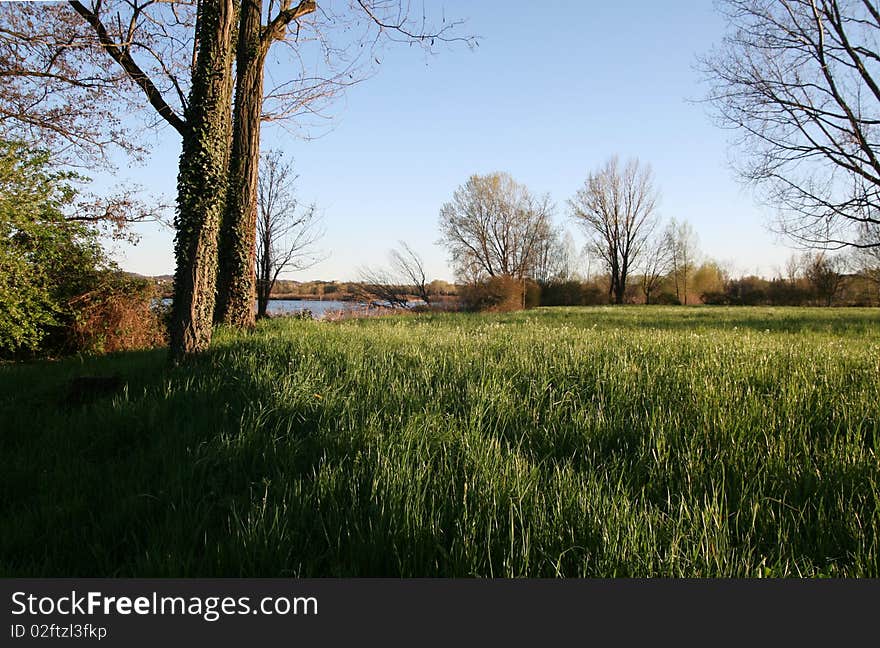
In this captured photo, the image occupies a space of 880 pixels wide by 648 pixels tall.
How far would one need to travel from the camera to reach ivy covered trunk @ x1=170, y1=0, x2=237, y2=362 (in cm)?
607

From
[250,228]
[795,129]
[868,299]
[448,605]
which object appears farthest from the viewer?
[868,299]

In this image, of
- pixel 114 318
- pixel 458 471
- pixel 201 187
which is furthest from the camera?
pixel 114 318

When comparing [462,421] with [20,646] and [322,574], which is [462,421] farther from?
[20,646]

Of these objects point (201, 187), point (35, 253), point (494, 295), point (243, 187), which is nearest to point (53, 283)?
point (35, 253)

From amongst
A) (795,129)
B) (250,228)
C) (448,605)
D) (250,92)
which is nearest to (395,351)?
(448,605)

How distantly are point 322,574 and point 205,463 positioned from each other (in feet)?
4.90

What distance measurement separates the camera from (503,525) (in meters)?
2.02

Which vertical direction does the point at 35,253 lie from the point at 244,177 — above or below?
below

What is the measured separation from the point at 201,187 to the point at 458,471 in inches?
226

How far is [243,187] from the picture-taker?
356 inches

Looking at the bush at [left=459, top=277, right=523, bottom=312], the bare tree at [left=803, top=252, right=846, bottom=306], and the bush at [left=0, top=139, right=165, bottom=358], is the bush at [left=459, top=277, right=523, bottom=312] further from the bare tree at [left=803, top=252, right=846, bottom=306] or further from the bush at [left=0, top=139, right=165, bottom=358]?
the bare tree at [left=803, top=252, right=846, bottom=306]

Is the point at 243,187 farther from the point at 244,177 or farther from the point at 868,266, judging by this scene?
the point at 868,266

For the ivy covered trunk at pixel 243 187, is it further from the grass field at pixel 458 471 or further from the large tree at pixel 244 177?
the grass field at pixel 458 471

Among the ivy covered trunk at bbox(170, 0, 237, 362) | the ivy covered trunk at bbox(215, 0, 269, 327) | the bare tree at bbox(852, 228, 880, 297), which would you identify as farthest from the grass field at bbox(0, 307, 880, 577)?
the bare tree at bbox(852, 228, 880, 297)
